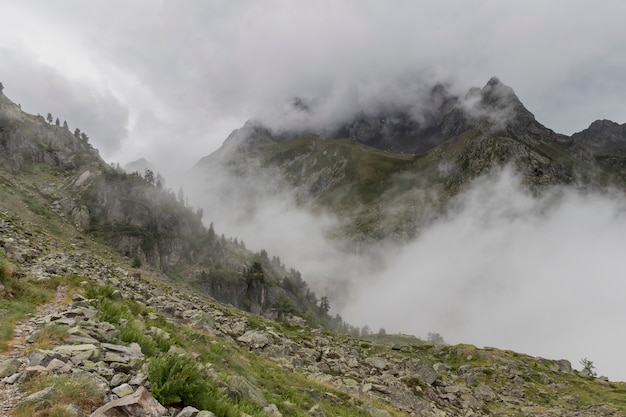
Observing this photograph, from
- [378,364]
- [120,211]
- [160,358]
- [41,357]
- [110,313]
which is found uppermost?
[120,211]

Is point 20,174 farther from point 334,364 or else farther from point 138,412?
point 138,412

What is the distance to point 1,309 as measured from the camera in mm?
14898

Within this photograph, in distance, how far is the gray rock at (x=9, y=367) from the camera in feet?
29.2

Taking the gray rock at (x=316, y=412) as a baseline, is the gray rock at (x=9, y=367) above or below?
above

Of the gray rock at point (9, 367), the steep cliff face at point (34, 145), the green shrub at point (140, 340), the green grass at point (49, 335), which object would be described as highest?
the steep cliff face at point (34, 145)

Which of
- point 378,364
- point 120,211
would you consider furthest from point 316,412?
point 120,211

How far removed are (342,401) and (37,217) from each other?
359ft

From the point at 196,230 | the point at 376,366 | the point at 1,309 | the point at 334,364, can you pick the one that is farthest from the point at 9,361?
the point at 196,230

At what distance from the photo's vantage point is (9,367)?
908 cm

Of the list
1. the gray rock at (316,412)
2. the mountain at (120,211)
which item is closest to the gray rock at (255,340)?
the gray rock at (316,412)

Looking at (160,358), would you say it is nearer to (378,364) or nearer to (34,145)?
(378,364)

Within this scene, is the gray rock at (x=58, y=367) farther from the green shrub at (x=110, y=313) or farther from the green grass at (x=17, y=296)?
the green shrub at (x=110, y=313)

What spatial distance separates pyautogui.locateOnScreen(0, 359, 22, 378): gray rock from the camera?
8913 millimetres

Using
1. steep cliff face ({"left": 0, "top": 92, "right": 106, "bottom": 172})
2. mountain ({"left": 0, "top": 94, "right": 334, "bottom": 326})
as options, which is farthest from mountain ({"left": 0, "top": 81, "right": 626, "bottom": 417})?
steep cliff face ({"left": 0, "top": 92, "right": 106, "bottom": 172})
